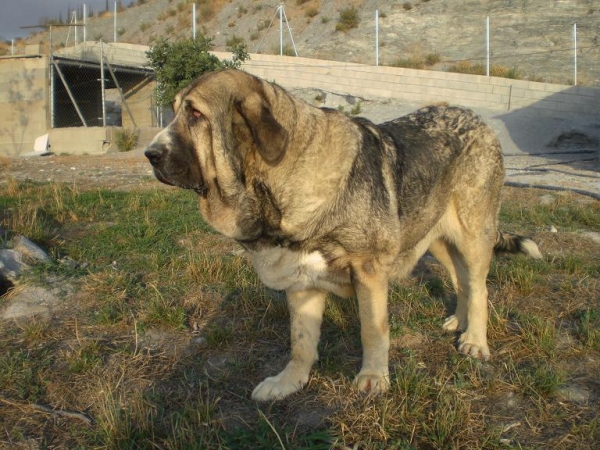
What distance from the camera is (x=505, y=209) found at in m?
7.33

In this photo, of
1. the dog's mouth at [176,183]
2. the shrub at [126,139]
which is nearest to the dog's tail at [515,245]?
the dog's mouth at [176,183]

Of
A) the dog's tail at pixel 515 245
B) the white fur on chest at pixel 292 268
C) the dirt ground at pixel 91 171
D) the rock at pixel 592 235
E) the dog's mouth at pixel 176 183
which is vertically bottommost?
the dirt ground at pixel 91 171

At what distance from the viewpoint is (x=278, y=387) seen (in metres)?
2.99

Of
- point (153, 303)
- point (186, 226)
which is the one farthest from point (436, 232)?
point (186, 226)

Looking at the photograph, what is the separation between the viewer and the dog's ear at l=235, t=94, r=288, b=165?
2656mm

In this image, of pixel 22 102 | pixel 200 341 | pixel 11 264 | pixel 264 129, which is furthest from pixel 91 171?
pixel 264 129

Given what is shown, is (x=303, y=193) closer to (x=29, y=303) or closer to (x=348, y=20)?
(x=29, y=303)

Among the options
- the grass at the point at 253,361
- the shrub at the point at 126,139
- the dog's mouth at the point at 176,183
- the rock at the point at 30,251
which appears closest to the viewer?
the grass at the point at 253,361

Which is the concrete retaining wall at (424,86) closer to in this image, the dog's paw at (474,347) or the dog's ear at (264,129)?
the dog's paw at (474,347)

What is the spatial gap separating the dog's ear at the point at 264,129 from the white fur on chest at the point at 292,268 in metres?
0.51

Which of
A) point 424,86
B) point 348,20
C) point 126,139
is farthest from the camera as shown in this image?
point 348,20

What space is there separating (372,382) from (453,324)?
122 centimetres

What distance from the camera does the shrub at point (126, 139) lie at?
18406 mm

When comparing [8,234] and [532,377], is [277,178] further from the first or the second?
[8,234]
